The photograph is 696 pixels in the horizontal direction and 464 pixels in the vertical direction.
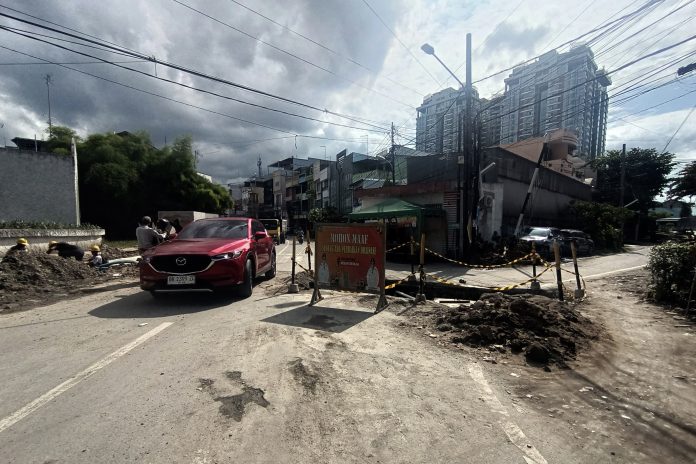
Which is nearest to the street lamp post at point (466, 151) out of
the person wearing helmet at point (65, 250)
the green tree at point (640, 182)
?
the person wearing helmet at point (65, 250)

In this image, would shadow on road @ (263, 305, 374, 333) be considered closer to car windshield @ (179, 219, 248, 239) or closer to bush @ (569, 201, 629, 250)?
car windshield @ (179, 219, 248, 239)

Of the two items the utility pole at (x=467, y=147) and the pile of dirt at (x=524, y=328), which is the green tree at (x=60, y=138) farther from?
the pile of dirt at (x=524, y=328)

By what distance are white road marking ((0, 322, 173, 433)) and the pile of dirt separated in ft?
13.5

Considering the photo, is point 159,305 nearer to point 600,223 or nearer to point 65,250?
point 65,250

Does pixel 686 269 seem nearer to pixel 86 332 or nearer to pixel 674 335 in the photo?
pixel 674 335

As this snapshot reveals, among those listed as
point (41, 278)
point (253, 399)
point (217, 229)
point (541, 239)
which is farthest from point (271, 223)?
point (253, 399)

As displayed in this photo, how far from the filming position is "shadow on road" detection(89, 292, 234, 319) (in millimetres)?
6207

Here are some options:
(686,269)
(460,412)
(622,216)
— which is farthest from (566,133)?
(460,412)

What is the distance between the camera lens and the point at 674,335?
5512mm

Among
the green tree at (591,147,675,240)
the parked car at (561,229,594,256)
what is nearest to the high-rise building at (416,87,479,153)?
the parked car at (561,229,594,256)

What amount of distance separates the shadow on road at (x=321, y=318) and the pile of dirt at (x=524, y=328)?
4.50 ft

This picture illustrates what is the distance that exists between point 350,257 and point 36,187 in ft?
63.2

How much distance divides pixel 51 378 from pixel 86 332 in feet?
5.52

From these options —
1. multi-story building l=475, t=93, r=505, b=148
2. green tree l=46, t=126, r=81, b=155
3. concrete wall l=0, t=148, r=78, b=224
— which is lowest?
concrete wall l=0, t=148, r=78, b=224
